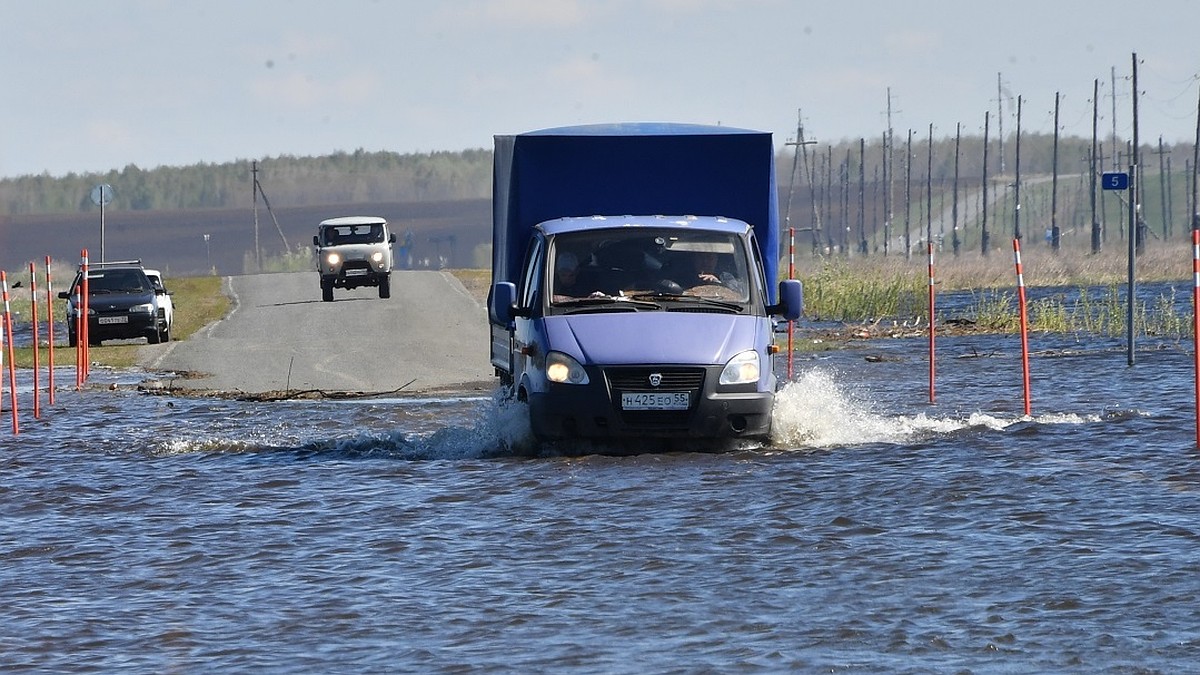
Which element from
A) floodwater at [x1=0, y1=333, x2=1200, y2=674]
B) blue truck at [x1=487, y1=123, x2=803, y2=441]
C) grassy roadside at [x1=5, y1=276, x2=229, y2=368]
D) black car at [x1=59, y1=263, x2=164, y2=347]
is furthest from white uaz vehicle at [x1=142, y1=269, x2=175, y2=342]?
blue truck at [x1=487, y1=123, x2=803, y2=441]

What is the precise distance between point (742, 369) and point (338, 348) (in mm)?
18768

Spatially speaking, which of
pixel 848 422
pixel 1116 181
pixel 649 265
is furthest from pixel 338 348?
pixel 649 265

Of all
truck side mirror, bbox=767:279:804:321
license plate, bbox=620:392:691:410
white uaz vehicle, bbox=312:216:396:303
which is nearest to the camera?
license plate, bbox=620:392:691:410

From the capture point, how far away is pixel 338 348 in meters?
33.1

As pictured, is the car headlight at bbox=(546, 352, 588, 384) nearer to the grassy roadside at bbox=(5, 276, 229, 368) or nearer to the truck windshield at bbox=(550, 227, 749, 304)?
the truck windshield at bbox=(550, 227, 749, 304)

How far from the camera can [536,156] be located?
18422 millimetres

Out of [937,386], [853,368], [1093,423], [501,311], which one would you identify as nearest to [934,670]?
[501,311]

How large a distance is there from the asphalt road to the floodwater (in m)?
6.43

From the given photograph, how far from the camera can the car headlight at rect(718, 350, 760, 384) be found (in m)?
15.0

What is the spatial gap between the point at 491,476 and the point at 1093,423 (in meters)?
6.08

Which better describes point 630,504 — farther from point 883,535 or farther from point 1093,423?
point 1093,423

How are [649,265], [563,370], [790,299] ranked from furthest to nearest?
1. [649,265]
2. [790,299]
3. [563,370]

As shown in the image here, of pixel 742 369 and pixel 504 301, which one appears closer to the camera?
pixel 742 369

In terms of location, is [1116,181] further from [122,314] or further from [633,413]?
[122,314]
